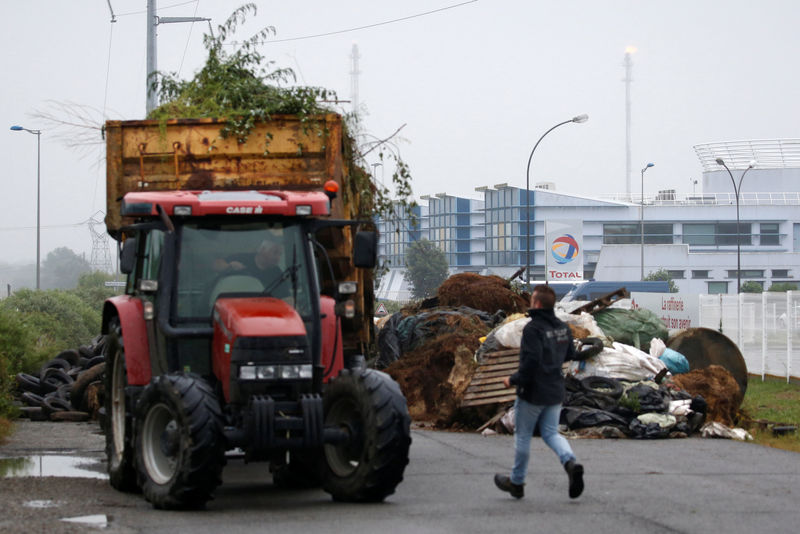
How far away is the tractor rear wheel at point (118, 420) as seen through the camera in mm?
9453

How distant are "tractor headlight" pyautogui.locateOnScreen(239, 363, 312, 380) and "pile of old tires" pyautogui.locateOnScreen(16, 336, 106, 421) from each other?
7.20 meters

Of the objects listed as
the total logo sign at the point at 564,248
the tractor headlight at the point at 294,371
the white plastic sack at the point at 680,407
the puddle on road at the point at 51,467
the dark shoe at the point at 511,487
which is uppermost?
the total logo sign at the point at 564,248

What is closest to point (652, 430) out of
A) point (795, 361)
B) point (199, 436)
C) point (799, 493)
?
point (799, 493)

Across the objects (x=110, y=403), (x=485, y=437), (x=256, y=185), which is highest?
(x=256, y=185)

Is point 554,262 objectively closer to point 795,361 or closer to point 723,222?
point 795,361

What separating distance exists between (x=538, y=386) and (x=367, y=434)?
1.51 metres

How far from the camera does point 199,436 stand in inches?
315

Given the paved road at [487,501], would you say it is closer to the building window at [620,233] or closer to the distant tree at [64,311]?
the distant tree at [64,311]

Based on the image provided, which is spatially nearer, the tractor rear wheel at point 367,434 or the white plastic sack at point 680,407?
the tractor rear wheel at point 367,434

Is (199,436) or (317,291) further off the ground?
(317,291)

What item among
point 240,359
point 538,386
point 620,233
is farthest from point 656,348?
point 620,233

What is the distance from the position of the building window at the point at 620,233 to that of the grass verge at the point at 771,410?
120m

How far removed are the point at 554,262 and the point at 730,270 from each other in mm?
76585

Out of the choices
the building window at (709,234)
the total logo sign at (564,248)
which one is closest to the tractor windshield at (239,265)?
the total logo sign at (564,248)
